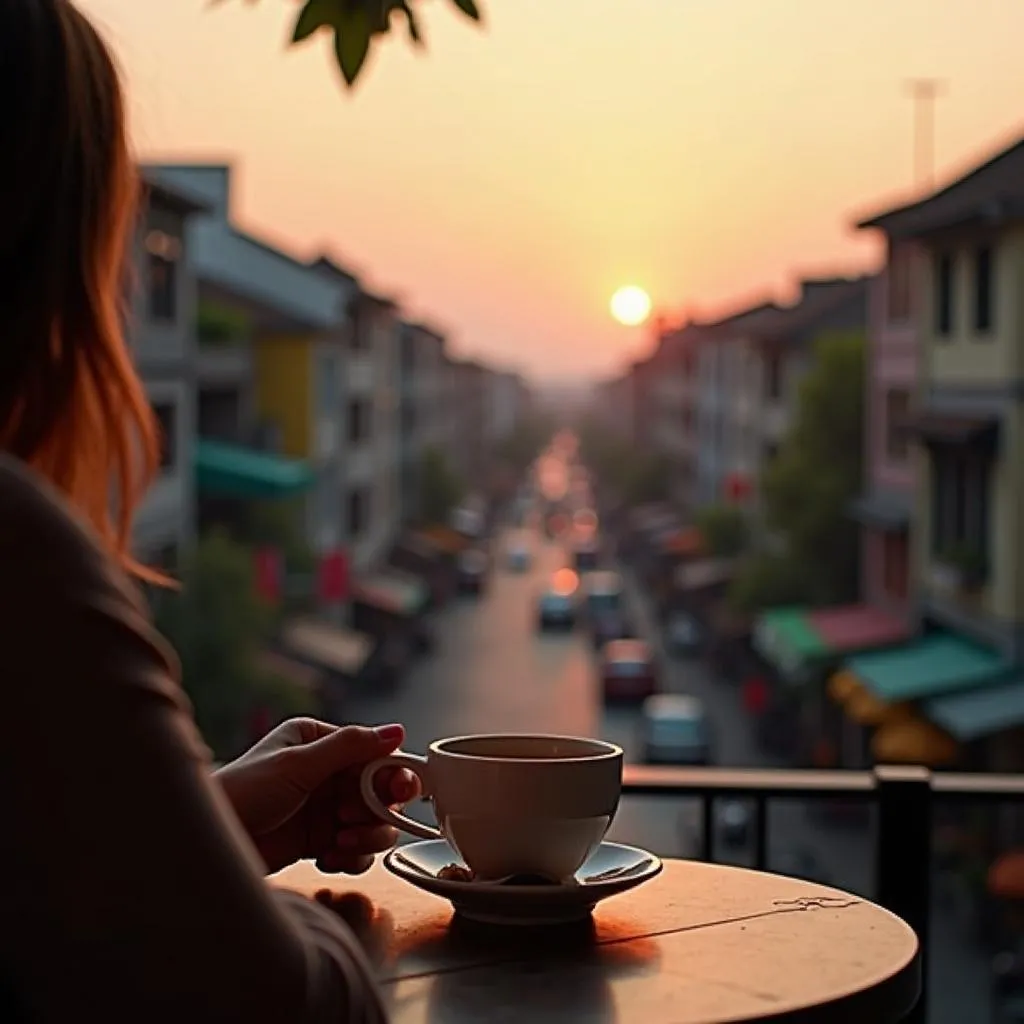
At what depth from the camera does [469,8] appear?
96.2 inches

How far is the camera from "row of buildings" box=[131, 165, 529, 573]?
2311cm

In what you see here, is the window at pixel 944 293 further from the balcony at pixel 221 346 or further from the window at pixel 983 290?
the balcony at pixel 221 346

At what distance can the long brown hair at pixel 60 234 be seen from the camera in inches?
54.7

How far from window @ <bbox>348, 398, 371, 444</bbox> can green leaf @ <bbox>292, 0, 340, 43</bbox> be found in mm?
37194

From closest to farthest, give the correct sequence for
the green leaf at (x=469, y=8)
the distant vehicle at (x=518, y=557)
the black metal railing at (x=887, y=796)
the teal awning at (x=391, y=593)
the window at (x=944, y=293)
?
the green leaf at (x=469, y=8), the black metal railing at (x=887, y=796), the window at (x=944, y=293), the teal awning at (x=391, y=593), the distant vehicle at (x=518, y=557)

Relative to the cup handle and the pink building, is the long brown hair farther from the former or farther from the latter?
the pink building

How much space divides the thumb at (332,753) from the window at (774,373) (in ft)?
129

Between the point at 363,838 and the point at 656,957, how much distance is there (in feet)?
1.22

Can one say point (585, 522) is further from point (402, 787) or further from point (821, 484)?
point (402, 787)

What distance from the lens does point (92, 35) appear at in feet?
4.80

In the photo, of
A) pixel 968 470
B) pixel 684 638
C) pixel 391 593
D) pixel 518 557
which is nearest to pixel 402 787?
pixel 968 470

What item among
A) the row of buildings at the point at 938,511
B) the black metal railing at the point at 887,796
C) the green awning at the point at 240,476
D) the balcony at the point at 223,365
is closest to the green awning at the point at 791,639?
the row of buildings at the point at 938,511

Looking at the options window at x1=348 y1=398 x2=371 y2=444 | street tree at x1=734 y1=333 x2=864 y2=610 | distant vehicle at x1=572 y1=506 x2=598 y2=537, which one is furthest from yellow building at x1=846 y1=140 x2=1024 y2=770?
distant vehicle at x1=572 y1=506 x2=598 y2=537

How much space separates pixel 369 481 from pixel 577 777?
1614 inches
